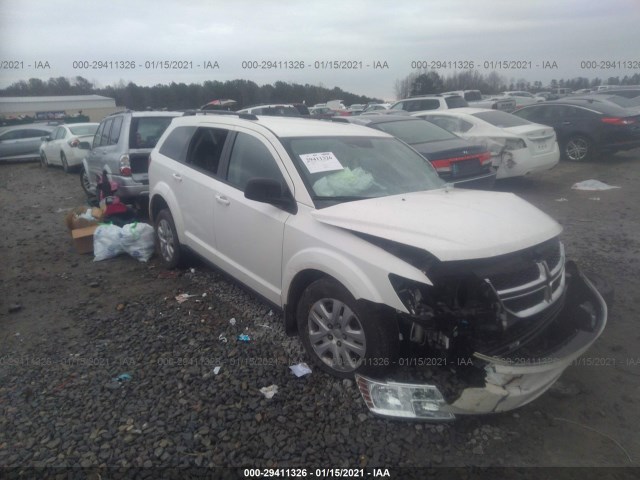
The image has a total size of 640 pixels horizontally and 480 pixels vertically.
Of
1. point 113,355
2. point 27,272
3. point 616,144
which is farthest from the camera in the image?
point 616,144

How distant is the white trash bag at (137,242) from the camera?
5.64 m

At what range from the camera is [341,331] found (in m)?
2.97

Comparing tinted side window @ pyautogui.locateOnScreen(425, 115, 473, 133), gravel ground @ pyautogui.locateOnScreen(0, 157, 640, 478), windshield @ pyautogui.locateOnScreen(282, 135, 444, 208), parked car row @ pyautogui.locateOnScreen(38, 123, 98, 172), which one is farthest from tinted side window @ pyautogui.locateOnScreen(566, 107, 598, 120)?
parked car row @ pyautogui.locateOnScreen(38, 123, 98, 172)

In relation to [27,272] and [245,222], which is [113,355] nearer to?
[245,222]

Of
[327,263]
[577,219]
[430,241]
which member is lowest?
[577,219]

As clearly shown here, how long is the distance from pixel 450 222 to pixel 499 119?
24.2 ft

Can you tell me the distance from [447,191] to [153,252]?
3891mm

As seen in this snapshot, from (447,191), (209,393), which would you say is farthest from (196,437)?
(447,191)

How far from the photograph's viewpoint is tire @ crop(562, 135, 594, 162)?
10.7 meters

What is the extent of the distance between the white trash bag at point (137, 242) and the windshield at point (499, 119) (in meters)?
6.76

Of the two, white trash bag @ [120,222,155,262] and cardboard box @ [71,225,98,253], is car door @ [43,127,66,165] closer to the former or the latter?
cardboard box @ [71,225,98,253]

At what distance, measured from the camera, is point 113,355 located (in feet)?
11.6

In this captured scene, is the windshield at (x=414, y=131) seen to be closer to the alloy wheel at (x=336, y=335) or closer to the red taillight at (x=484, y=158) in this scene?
the red taillight at (x=484, y=158)

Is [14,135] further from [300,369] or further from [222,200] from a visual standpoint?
[300,369]
